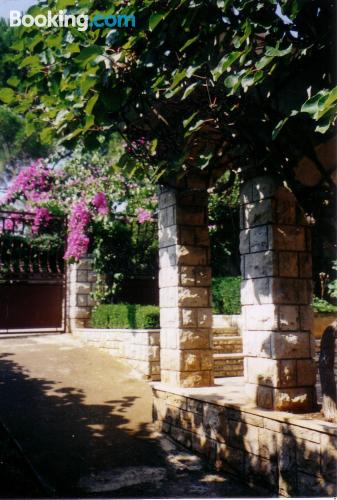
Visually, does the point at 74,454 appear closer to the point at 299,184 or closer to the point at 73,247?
the point at 299,184

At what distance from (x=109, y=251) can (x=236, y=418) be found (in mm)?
6630

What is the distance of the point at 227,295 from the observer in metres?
10.2

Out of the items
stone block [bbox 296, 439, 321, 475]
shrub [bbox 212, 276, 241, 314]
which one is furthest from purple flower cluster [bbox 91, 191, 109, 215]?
stone block [bbox 296, 439, 321, 475]

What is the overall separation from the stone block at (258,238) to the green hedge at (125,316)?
4.11m

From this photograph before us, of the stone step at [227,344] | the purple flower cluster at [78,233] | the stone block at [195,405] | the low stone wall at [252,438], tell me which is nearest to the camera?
the low stone wall at [252,438]

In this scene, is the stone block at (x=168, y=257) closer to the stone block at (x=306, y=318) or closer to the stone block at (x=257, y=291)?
the stone block at (x=257, y=291)

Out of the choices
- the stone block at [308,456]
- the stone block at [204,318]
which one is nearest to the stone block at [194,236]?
the stone block at [204,318]

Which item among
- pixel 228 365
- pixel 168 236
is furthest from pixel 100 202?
pixel 168 236

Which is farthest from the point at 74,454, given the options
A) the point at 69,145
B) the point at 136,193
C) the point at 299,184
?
the point at 136,193

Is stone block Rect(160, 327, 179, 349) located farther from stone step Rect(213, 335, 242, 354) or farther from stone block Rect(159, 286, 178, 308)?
stone step Rect(213, 335, 242, 354)

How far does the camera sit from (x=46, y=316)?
494 inches

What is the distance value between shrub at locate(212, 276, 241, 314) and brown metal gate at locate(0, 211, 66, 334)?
4051mm

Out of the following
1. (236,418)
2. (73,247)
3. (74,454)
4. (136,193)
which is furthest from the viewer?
(136,193)

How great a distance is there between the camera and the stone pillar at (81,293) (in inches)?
418
